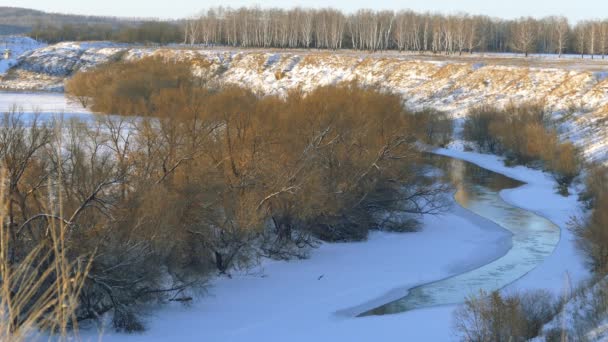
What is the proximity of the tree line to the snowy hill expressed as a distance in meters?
11.2

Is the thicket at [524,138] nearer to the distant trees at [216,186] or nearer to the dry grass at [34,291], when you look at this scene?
the distant trees at [216,186]

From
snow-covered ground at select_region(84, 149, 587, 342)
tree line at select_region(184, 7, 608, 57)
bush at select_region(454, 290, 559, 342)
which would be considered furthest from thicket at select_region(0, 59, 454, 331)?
tree line at select_region(184, 7, 608, 57)

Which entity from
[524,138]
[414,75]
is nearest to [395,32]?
[414,75]

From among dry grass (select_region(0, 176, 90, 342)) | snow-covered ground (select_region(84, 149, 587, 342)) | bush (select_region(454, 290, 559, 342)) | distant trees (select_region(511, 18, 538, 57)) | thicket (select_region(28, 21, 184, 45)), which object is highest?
thicket (select_region(28, 21, 184, 45))

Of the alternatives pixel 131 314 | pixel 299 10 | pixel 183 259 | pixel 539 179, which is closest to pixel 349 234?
pixel 183 259

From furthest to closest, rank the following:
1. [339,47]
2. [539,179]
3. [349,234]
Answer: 1. [339,47]
2. [539,179]
3. [349,234]

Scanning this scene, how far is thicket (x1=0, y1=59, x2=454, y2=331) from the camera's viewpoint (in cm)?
1445

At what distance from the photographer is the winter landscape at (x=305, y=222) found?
13.5 metres

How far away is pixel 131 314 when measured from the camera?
14.5 metres

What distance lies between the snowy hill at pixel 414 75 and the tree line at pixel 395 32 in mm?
11184

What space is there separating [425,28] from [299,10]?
23.9 metres

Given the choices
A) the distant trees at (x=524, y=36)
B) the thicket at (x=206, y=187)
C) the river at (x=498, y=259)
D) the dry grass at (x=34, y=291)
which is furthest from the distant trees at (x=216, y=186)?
the distant trees at (x=524, y=36)

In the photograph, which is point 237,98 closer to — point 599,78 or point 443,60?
point 599,78

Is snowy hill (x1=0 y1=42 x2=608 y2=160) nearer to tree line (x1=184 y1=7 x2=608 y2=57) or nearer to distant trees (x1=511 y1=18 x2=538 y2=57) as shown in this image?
distant trees (x1=511 y1=18 x2=538 y2=57)
